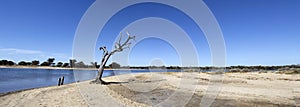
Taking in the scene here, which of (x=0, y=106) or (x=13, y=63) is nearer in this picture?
(x=0, y=106)

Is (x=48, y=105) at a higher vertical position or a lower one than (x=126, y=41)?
lower

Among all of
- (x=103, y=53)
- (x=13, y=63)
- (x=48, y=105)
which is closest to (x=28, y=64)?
(x=13, y=63)

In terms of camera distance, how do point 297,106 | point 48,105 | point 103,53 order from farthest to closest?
point 103,53
point 297,106
point 48,105

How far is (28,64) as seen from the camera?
160625 millimetres

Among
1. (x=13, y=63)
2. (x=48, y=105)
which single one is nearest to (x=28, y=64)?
(x=13, y=63)

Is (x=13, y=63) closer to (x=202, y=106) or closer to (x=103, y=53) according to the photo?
(x=103, y=53)

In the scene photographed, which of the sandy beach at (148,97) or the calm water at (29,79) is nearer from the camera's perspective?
the sandy beach at (148,97)

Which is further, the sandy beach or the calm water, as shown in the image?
the calm water

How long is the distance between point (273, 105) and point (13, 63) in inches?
7152

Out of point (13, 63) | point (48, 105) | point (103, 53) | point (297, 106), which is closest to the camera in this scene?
point (48, 105)

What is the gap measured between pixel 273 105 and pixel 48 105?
1122 centimetres

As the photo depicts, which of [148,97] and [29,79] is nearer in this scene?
[148,97]

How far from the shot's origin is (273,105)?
10164 millimetres

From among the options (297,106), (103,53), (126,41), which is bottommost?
(297,106)
